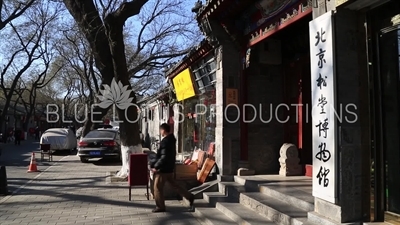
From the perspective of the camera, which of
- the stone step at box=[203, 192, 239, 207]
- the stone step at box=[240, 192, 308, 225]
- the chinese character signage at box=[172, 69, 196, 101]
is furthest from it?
the chinese character signage at box=[172, 69, 196, 101]

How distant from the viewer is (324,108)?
441cm

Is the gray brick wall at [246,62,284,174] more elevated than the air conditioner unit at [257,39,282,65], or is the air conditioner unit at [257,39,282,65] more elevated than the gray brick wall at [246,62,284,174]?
the air conditioner unit at [257,39,282,65]

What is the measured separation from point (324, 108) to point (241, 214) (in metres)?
2.27

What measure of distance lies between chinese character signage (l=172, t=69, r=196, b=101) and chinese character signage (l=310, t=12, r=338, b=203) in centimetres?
782

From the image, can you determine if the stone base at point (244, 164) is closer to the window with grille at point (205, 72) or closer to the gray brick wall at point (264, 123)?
the gray brick wall at point (264, 123)

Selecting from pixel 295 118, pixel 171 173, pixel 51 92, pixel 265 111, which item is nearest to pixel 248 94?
pixel 265 111

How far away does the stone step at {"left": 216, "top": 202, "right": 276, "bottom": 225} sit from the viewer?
209 inches

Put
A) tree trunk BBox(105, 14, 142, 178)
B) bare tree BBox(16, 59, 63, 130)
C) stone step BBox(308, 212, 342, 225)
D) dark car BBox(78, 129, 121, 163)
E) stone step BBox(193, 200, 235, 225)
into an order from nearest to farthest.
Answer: stone step BBox(308, 212, 342, 225) → stone step BBox(193, 200, 235, 225) → tree trunk BBox(105, 14, 142, 178) → dark car BBox(78, 129, 121, 163) → bare tree BBox(16, 59, 63, 130)

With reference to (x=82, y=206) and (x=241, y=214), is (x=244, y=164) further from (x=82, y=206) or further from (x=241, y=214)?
(x=82, y=206)

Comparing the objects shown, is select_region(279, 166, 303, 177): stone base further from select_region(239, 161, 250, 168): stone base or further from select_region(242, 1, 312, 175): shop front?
Result: select_region(239, 161, 250, 168): stone base

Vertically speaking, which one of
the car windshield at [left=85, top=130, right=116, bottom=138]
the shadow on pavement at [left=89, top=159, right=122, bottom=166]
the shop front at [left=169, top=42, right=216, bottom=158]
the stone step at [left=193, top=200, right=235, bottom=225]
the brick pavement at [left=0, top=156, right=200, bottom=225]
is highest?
the shop front at [left=169, top=42, right=216, bottom=158]

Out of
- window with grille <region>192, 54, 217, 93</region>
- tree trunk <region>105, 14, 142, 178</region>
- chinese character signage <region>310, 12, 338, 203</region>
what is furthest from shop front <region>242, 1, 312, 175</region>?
tree trunk <region>105, 14, 142, 178</region>

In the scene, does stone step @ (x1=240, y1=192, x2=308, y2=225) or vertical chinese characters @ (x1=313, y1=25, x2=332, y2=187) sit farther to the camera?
stone step @ (x1=240, y1=192, x2=308, y2=225)

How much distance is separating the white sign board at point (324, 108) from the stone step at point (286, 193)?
0.68 meters
